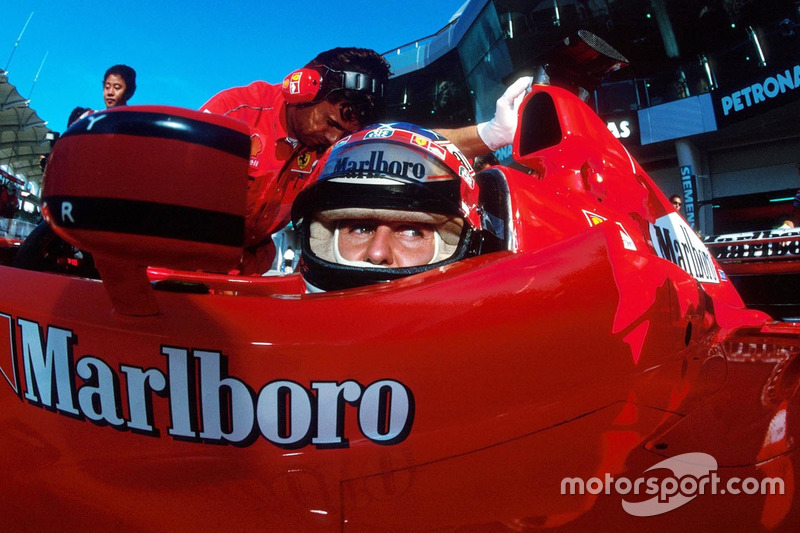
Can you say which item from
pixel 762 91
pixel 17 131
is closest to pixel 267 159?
pixel 762 91

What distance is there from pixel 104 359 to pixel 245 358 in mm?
219

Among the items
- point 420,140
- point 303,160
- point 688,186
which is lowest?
point 420,140

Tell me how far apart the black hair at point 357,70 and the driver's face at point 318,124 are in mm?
35

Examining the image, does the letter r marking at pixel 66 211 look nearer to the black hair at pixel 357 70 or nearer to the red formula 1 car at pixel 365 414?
the red formula 1 car at pixel 365 414

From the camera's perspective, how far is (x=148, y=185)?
467 millimetres

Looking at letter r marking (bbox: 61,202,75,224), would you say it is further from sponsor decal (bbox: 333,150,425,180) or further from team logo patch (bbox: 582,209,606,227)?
team logo patch (bbox: 582,209,606,227)

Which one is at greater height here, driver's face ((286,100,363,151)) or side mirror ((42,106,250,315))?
driver's face ((286,100,363,151))

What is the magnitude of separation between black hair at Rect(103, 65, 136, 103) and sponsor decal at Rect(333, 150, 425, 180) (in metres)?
2.92

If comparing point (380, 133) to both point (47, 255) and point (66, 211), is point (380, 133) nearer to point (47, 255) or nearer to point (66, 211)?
point (66, 211)

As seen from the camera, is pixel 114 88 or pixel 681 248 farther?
pixel 114 88

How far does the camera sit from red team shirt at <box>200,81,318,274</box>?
2711mm

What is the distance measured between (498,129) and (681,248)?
1188 mm

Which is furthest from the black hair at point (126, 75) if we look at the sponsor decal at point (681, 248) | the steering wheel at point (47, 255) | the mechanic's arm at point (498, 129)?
the sponsor decal at point (681, 248)

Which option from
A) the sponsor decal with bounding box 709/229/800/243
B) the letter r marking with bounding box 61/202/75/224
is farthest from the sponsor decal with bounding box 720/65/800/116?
the letter r marking with bounding box 61/202/75/224
